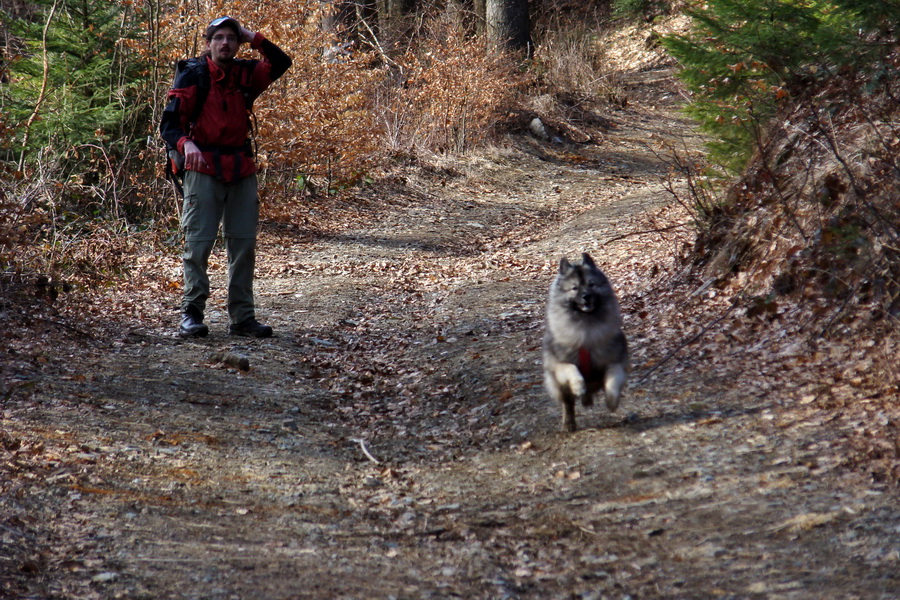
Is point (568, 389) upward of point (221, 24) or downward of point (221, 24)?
downward

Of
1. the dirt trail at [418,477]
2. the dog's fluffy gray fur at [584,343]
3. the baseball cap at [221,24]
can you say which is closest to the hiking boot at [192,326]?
the dirt trail at [418,477]

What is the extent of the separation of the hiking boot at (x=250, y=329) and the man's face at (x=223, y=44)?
2.43 metres

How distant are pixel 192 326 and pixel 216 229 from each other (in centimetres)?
95

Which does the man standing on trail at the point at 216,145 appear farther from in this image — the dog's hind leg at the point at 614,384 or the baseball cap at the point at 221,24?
the dog's hind leg at the point at 614,384

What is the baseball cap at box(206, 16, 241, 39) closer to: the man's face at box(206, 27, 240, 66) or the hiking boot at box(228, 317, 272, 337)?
the man's face at box(206, 27, 240, 66)

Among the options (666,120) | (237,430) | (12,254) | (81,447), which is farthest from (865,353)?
(666,120)

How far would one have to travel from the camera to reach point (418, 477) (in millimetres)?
5430

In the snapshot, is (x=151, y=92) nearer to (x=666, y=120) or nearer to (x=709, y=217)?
(x=709, y=217)

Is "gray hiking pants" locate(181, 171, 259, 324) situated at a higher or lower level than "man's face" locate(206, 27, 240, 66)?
lower

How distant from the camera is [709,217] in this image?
8.88 m

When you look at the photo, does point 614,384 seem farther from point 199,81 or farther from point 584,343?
point 199,81

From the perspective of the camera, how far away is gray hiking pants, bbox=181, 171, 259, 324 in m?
7.79

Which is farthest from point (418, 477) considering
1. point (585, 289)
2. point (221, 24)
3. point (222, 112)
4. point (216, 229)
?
point (221, 24)

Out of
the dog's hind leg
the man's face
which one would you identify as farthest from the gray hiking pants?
the dog's hind leg
